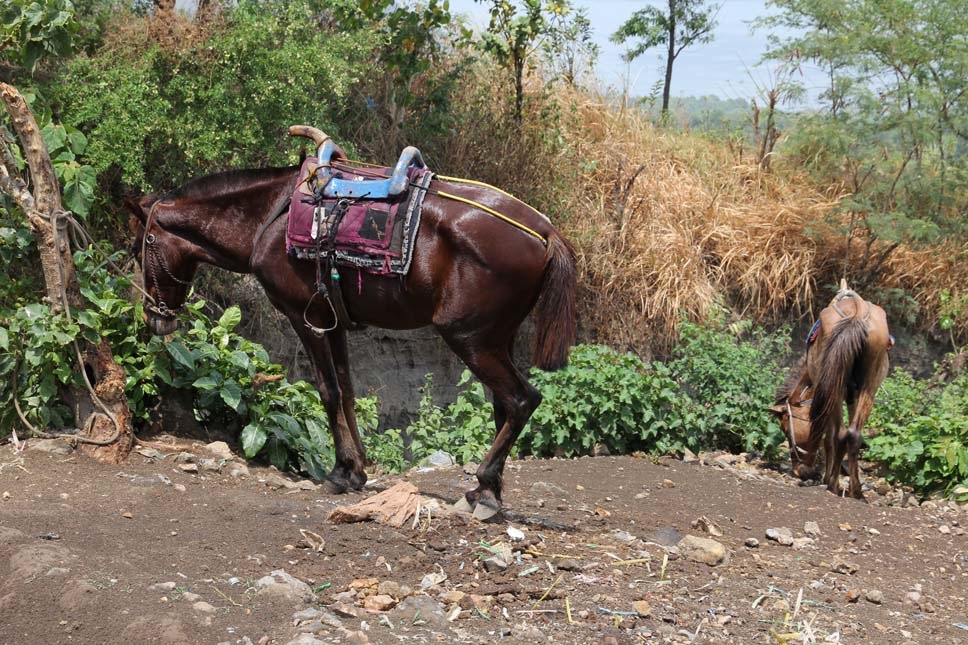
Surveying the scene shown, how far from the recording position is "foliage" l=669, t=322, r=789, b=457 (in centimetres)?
923

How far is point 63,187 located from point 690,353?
5825 millimetres

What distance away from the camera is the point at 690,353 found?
9875 millimetres

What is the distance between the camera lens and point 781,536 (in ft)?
19.8

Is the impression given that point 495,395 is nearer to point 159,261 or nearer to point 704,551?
point 704,551

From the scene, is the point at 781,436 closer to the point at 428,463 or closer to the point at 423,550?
the point at 428,463

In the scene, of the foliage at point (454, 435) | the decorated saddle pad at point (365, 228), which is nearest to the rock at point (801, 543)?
the foliage at point (454, 435)

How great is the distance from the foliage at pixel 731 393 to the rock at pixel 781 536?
285 centimetres

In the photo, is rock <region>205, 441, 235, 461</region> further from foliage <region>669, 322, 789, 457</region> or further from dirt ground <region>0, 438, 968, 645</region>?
foliage <region>669, 322, 789, 457</region>

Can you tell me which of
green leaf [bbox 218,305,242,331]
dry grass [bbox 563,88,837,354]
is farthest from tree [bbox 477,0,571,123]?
green leaf [bbox 218,305,242,331]

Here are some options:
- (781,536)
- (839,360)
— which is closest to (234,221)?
(781,536)

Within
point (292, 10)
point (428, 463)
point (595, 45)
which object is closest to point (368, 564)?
point (428, 463)

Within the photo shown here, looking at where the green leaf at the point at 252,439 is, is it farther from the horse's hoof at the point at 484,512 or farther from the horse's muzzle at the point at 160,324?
the horse's hoof at the point at 484,512

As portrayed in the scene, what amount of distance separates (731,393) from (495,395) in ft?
14.2

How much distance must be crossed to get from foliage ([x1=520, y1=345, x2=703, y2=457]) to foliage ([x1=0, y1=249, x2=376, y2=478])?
2.05 meters
